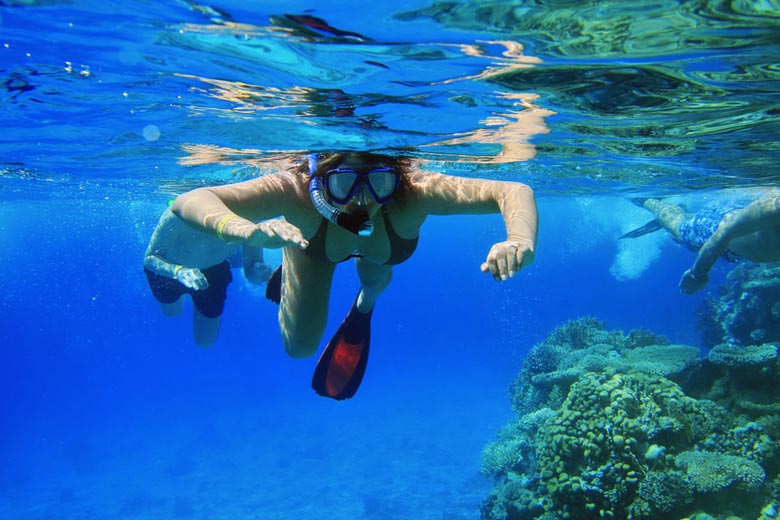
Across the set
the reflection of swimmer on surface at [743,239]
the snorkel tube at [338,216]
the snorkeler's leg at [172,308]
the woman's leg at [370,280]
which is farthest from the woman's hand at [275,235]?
the snorkeler's leg at [172,308]

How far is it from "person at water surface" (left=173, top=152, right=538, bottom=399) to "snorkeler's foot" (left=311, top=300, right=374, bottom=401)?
657mm

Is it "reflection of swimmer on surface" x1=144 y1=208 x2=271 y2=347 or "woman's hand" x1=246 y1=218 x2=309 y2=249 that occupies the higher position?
"reflection of swimmer on surface" x1=144 y1=208 x2=271 y2=347

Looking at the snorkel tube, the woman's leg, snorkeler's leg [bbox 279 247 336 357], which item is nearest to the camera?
the snorkel tube

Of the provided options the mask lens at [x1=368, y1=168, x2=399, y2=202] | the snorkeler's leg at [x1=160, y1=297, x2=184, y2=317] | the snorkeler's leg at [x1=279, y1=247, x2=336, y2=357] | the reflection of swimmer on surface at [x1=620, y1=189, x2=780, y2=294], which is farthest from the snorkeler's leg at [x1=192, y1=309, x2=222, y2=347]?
the reflection of swimmer on surface at [x1=620, y1=189, x2=780, y2=294]

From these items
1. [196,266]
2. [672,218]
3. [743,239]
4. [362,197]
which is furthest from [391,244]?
[672,218]

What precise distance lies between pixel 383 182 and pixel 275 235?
192 centimetres

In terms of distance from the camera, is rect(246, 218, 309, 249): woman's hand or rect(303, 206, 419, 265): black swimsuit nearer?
rect(246, 218, 309, 249): woman's hand

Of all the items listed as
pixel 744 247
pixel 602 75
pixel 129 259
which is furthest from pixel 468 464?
pixel 129 259

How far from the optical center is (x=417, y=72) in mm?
6199

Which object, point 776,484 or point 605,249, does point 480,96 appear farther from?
point 605,249

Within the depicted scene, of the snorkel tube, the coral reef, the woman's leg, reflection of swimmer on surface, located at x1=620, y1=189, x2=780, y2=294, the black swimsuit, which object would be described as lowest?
the coral reef

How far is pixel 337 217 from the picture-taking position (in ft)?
15.4

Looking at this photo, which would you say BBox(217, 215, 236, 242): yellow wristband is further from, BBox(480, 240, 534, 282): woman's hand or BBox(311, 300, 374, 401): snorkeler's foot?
BBox(311, 300, 374, 401): snorkeler's foot

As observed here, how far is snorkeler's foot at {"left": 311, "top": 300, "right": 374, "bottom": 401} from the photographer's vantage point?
755 cm
